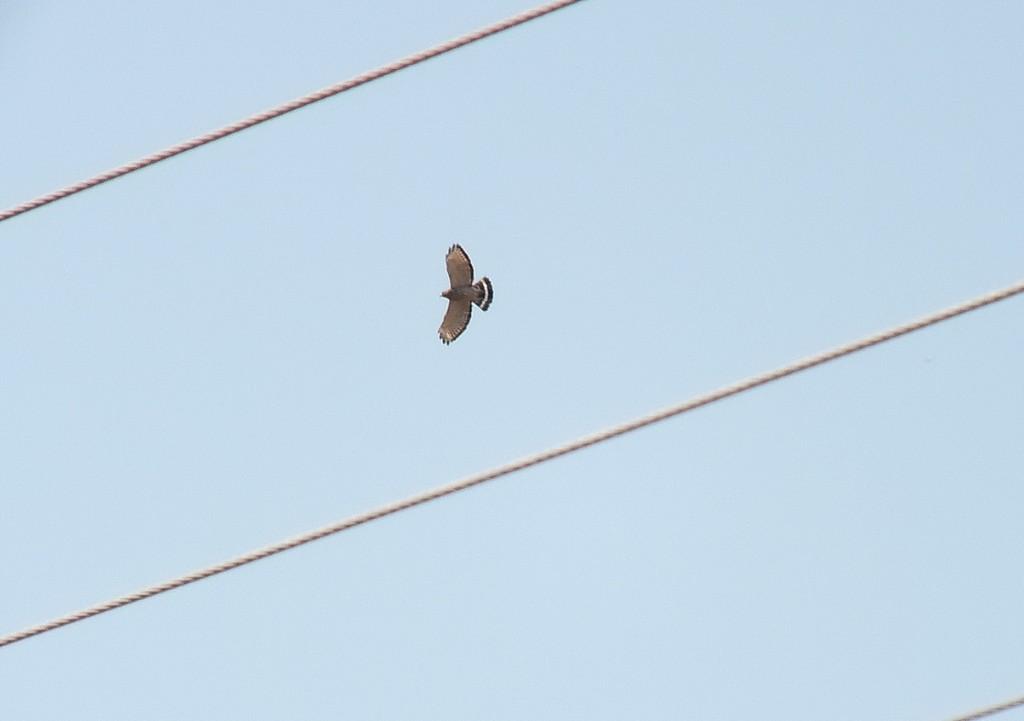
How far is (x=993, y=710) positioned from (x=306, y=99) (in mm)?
1324

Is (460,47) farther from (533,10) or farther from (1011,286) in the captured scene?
(1011,286)

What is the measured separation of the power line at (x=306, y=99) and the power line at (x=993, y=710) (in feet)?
3.80

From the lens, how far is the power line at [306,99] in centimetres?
358

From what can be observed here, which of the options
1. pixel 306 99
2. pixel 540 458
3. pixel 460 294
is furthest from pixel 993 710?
pixel 460 294

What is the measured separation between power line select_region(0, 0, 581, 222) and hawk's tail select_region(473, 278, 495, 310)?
13.5 ft

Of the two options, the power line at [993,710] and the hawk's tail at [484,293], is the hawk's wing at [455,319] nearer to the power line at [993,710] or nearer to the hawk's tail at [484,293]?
the hawk's tail at [484,293]

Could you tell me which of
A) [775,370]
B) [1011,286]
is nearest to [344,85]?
[775,370]

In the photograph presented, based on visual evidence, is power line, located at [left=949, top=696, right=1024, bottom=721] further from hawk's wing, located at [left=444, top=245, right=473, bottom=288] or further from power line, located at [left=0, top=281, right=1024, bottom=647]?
hawk's wing, located at [left=444, top=245, right=473, bottom=288]

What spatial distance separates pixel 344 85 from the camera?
358 cm

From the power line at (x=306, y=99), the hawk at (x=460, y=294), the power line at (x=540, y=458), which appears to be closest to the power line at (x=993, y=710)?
the power line at (x=540, y=458)

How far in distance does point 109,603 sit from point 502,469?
0.63m

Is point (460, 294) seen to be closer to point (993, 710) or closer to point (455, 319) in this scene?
point (455, 319)

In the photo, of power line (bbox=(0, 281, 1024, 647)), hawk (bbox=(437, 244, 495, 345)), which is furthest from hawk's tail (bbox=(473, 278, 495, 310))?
power line (bbox=(0, 281, 1024, 647))

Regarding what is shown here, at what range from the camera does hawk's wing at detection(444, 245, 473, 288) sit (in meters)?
A: 7.74
